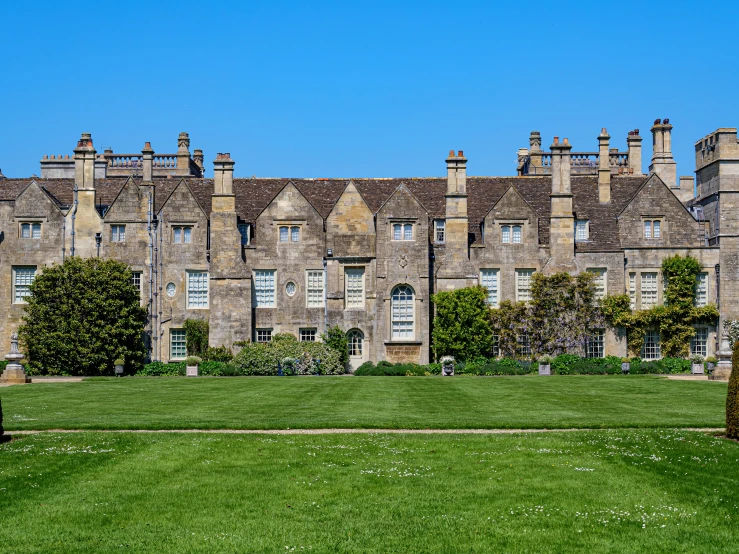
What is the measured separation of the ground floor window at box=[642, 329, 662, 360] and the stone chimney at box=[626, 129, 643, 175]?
1330 cm

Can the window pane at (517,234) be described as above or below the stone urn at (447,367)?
above

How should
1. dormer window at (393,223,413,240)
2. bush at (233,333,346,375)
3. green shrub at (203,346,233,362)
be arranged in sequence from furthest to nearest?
dormer window at (393,223,413,240), green shrub at (203,346,233,362), bush at (233,333,346,375)

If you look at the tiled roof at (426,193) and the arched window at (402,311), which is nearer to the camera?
the arched window at (402,311)

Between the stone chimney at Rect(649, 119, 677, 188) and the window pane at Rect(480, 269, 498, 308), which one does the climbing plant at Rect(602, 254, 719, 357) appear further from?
the stone chimney at Rect(649, 119, 677, 188)

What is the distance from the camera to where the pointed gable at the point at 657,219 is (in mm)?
49656

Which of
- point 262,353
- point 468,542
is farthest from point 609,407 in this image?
point 262,353

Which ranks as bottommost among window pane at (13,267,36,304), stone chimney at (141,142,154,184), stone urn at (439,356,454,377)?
stone urn at (439,356,454,377)

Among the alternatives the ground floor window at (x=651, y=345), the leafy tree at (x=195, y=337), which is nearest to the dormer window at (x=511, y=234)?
the ground floor window at (x=651, y=345)

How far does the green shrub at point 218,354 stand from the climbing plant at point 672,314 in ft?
62.8

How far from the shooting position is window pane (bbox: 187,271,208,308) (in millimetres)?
49750

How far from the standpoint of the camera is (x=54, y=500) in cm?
1458

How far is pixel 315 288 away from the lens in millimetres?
49469

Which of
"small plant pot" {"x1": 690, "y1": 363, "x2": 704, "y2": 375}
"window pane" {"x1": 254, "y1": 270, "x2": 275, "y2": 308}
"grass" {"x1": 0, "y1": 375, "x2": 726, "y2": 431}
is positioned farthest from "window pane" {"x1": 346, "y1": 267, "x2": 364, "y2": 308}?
"small plant pot" {"x1": 690, "y1": 363, "x2": 704, "y2": 375}

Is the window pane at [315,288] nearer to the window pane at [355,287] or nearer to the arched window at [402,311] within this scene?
the window pane at [355,287]
